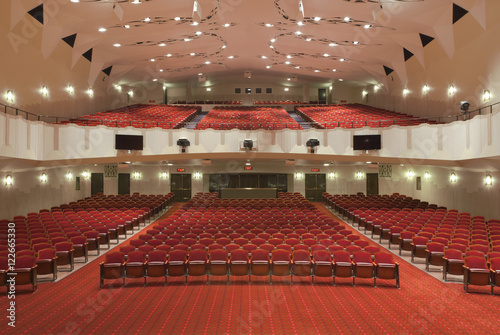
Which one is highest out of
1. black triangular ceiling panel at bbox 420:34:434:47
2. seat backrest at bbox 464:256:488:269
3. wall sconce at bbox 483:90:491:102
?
black triangular ceiling panel at bbox 420:34:434:47

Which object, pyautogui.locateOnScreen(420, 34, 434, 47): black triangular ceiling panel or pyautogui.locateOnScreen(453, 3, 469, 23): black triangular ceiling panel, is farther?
pyautogui.locateOnScreen(420, 34, 434, 47): black triangular ceiling panel

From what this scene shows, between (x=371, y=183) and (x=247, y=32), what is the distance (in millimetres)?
13510

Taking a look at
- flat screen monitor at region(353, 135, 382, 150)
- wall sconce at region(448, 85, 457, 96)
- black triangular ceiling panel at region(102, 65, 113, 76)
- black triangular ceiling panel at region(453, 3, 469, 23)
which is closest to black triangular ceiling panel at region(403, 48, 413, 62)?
wall sconce at region(448, 85, 457, 96)

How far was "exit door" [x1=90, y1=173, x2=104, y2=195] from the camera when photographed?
2502 cm

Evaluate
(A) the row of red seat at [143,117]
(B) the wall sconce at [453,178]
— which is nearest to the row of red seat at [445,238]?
(B) the wall sconce at [453,178]

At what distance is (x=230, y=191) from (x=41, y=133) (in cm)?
1235

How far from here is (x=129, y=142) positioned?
17078 millimetres

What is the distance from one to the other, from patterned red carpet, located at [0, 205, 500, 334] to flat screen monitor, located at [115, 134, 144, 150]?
29.5ft

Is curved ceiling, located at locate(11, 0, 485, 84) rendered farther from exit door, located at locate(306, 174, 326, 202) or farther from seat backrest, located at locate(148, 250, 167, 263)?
seat backrest, located at locate(148, 250, 167, 263)

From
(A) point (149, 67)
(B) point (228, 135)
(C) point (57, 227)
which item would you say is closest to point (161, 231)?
(C) point (57, 227)

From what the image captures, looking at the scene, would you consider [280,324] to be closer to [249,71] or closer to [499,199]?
[499,199]

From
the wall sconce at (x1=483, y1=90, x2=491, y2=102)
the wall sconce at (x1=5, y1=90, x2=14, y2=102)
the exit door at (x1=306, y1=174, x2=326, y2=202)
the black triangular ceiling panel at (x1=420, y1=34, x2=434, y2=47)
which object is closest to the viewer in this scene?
the wall sconce at (x1=5, y1=90, x2=14, y2=102)

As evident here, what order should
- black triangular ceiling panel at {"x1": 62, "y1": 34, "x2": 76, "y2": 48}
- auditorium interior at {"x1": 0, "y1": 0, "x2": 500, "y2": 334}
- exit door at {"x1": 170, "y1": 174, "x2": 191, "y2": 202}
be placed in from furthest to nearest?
exit door at {"x1": 170, "y1": 174, "x2": 191, "y2": 202}
black triangular ceiling panel at {"x1": 62, "y1": 34, "x2": 76, "y2": 48}
auditorium interior at {"x1": 0, "y1": 0, "x2": 500, "y2": 334}

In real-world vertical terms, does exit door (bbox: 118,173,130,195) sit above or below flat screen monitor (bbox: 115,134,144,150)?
below
